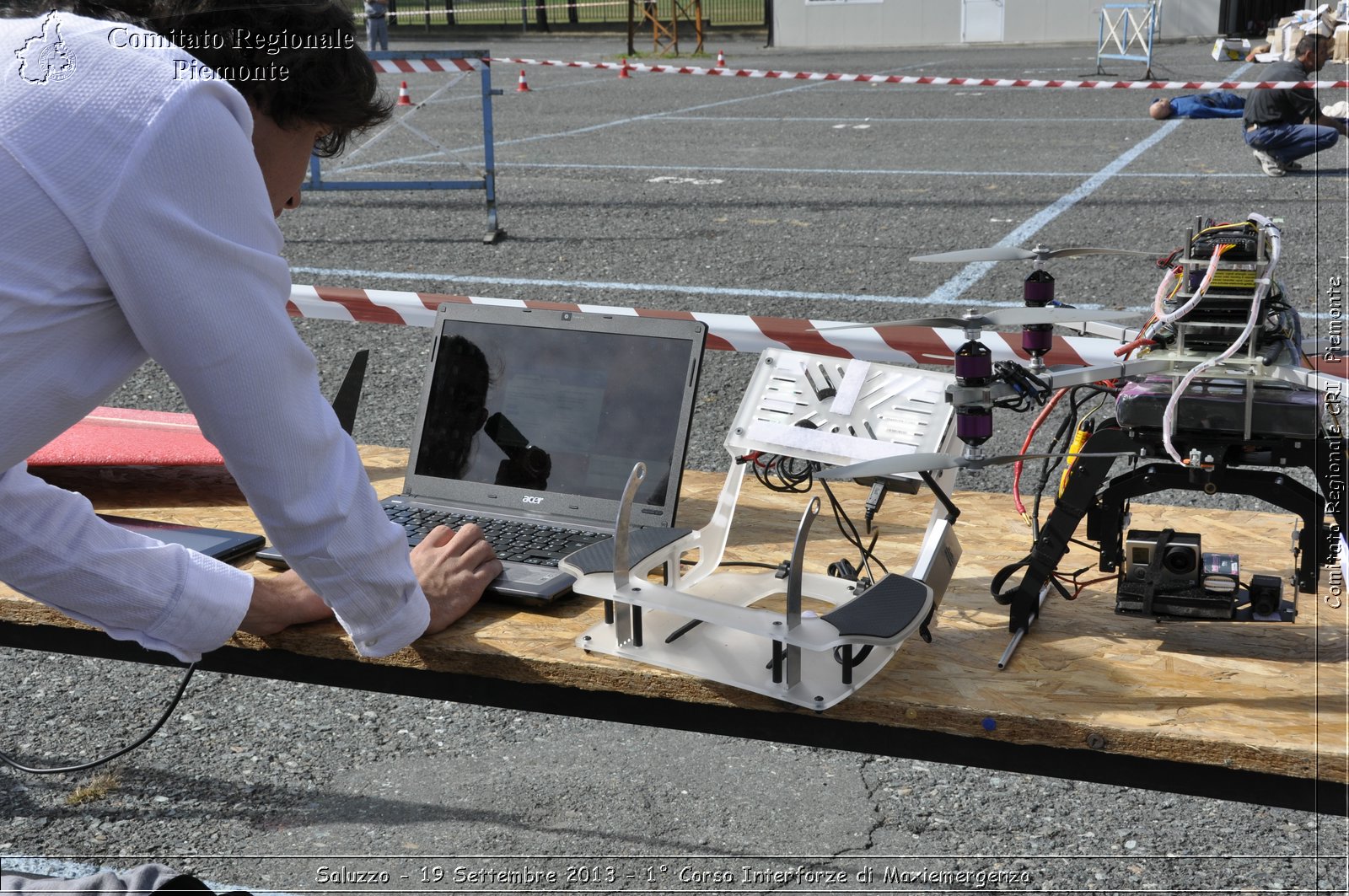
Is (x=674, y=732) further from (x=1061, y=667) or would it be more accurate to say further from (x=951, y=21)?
(x=951, y=21)

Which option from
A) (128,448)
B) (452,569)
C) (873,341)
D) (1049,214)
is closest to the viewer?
(452,569)

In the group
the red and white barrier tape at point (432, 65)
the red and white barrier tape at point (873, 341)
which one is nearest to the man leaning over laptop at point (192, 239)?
the red and white barrier tape at point (873, 341)

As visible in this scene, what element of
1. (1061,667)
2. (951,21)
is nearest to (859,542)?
(1061,667)

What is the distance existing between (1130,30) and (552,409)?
23.1 meters

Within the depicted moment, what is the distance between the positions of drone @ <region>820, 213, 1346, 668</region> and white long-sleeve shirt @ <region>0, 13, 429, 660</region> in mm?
586

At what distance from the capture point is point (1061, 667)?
1.57 m

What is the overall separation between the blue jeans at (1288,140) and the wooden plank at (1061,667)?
853 centimetres

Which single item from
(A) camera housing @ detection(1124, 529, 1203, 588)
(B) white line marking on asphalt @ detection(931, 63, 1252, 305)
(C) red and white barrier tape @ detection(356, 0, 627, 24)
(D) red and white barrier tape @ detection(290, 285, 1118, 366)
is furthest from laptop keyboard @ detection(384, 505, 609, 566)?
(C) red and white barrier tape @ detection(356, 0, 627, 24)

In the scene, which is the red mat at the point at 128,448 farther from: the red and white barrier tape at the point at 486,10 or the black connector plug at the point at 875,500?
the red and white barrier tape at the point at 486,10

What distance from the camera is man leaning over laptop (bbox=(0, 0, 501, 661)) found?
1.11 m

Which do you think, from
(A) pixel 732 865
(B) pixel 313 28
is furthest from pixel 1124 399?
(A) pixel 732 865

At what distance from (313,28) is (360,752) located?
79.5 inches

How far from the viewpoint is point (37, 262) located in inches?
44.8

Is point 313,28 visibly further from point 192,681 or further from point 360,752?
point 192,681
